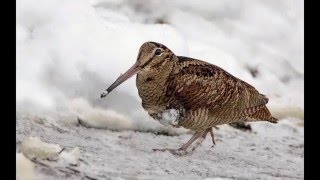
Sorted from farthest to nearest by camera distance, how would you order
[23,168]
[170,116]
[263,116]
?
[263,116]
[170,116]
[23,168]

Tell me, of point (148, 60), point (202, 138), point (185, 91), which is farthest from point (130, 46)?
point (202, 138)

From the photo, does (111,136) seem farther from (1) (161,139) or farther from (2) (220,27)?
(2) (220,27)

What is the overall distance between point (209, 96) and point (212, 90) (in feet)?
0.07

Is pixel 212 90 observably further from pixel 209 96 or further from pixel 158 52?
pixel 158 52

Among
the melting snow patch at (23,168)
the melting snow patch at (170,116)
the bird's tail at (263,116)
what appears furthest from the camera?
the bird's tail at (263,116)

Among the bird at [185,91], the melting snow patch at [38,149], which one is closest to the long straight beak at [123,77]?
the bird at [185,91]

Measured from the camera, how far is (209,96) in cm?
238

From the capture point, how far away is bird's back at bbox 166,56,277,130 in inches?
92.4

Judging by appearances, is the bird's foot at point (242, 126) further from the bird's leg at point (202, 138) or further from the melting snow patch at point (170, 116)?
the melting snow patch at point (170, 116)

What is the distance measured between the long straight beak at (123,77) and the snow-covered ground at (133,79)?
2 cm

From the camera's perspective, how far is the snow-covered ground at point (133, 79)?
7.55ft

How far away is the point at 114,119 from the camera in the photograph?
237 centimetres
